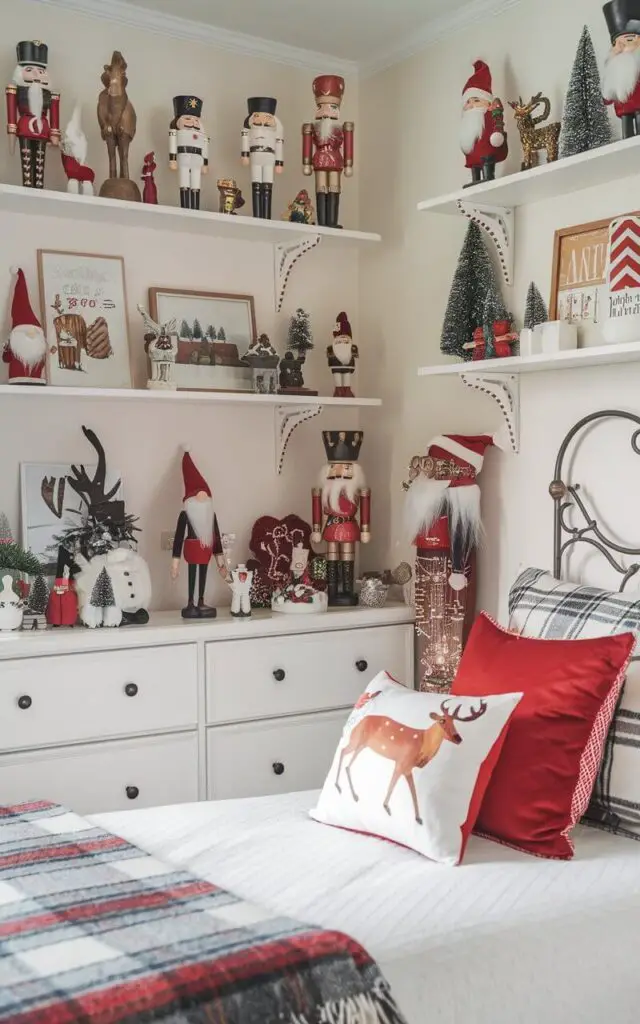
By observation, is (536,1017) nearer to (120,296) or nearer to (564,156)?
(564,156)

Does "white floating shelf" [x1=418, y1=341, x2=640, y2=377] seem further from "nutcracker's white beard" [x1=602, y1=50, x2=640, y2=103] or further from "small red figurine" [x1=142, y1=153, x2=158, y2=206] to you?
"small red figurine" [x1=142, y1=153, x2=158, y2=206]

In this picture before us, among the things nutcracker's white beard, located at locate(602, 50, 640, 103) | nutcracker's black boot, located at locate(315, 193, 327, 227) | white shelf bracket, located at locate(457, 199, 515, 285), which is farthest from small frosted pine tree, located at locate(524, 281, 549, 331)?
nutcracker's black boot, located at locate(315, 193, 327, 227)

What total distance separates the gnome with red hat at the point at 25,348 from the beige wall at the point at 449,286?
3.63 feet

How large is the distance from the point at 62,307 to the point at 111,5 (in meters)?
0.83

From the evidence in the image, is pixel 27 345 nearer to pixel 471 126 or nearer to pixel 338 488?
pixel 338 488

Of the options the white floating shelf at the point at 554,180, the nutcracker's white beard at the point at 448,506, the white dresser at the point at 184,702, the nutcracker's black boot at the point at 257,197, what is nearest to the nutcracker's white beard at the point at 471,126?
the white floating shelf at the point at 554,180

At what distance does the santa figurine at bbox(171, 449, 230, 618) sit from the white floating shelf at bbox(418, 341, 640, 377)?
2.24 ft

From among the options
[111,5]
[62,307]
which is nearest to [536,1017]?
[62,307]

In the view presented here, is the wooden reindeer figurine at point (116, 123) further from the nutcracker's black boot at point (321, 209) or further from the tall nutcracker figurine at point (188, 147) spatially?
the nutcracker's black boot at point (321, 209)

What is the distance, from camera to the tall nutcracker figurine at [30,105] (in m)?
2.79

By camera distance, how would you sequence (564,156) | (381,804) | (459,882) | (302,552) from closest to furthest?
(459,882) < (381,804) < (564,156) < (302,552)

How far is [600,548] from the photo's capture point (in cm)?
271

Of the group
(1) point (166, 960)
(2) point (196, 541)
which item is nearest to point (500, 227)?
(2) point (196, 541)

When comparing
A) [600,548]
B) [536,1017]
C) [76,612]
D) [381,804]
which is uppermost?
[600,548]
